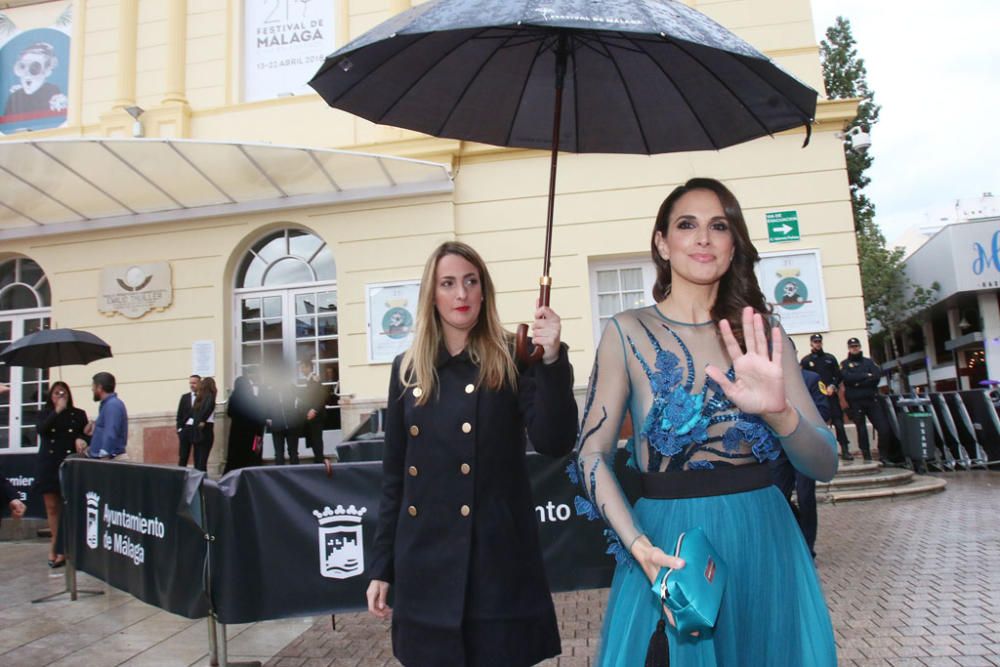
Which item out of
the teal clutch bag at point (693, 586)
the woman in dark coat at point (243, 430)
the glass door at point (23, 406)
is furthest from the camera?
the glass door at point (23, 406)

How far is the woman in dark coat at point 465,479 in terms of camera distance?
2064 millimetres

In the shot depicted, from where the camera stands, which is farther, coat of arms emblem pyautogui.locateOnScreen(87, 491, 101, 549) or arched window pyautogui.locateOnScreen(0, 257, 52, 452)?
arched window pyautogui.locateOnScreen(0, 257, 52, 452)

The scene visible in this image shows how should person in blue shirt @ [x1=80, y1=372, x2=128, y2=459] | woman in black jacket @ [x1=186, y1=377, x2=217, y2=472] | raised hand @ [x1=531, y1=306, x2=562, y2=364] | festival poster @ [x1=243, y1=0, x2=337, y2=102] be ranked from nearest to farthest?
raised hand @ [x1=531, y1=306, x2=562, y2=364] → person in blue shirt @ [x1=80, y1=372, x2=128, y2=459] → woman in black jacket @ [x1=186, y1=377, x2=217, y2=472] → festival poster @ [x1=243, y1=0, x2=337, y2=102]

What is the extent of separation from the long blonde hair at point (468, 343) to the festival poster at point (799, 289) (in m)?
9.08

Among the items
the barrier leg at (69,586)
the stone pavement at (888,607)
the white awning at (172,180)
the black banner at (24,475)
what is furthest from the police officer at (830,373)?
the black banner at (24,475)

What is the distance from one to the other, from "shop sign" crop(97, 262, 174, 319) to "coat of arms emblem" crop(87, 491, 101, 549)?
7090 mm

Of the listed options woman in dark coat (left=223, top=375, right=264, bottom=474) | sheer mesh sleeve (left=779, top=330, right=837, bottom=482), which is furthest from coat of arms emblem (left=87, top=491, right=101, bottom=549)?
sheer mesh sleeve (left=779, top=330, right=837, bottom=482)

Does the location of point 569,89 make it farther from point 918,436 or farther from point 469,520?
point 918,436

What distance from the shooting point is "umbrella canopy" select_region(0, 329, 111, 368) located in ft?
29.4

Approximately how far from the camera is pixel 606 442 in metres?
1.96

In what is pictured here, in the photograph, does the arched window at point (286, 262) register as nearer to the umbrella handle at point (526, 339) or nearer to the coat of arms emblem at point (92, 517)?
the coat of arms emblem at point (92, 517)

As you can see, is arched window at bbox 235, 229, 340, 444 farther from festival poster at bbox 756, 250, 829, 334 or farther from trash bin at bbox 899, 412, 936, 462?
trash bin at bbox 899, 412, 936, 462

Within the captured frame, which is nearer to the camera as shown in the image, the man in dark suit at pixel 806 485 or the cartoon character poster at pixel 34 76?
the man in dark suit at pixel 806 485

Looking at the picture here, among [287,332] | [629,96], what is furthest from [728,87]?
[287,332]
